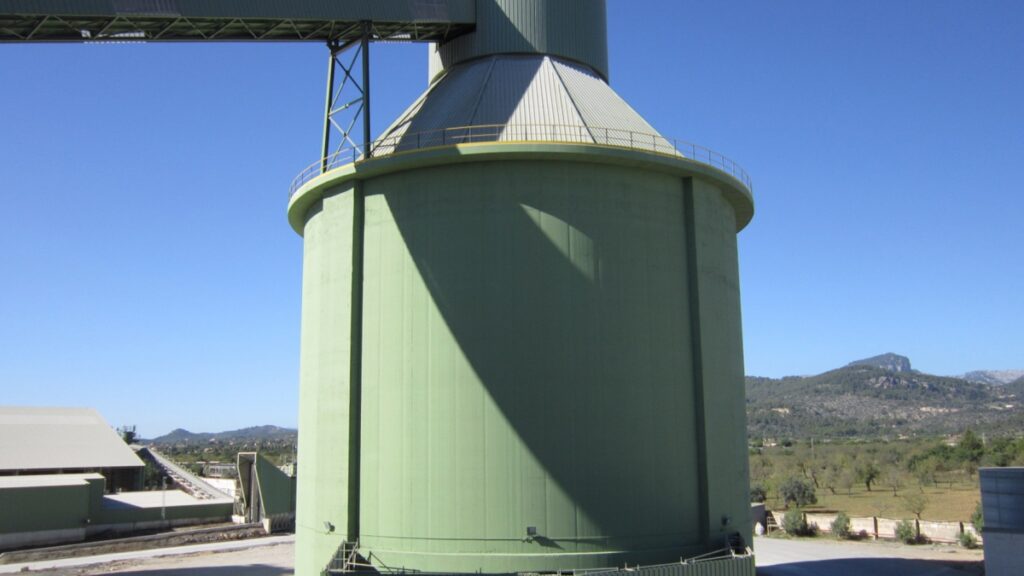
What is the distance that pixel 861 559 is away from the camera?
34.4 m

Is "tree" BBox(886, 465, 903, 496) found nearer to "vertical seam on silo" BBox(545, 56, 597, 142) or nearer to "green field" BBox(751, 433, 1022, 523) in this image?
"green field" BBox(751, 433, 1022, 523)

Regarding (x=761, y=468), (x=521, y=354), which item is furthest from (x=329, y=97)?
(x=761, y=468)

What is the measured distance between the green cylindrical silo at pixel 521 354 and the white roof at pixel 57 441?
3783 centimetres

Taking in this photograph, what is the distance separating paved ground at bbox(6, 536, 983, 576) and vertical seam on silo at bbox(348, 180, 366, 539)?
15.0 m

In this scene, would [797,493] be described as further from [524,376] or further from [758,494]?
[524,376]

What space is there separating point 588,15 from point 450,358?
46.5 feet

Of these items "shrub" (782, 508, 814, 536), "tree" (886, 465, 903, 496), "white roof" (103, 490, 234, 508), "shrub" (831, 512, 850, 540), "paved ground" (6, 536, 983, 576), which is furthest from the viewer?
"tree" (886, 465, 903, 496)

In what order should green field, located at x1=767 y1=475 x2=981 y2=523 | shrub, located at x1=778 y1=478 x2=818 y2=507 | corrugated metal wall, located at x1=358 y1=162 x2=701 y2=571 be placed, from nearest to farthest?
corrugated metal wall, located at x1=358 y1=162 x2=701 y2=571 < green field, located at x1=767 y1=475 x2=981 y2=523 < shrub, located at x1=778 y1=478 x2=818 y2=507

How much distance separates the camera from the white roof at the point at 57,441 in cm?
5212

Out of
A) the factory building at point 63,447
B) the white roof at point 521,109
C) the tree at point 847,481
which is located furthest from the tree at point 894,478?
the factory building at point 63,447

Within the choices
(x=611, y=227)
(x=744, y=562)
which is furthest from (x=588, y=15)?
(x=744, y=562)

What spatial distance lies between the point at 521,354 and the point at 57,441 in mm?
48500

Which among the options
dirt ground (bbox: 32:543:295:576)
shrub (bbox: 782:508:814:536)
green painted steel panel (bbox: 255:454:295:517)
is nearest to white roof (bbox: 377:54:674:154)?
dirt ground (bbox: 32:543:295:576)

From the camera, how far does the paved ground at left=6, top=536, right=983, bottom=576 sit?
105 ft
